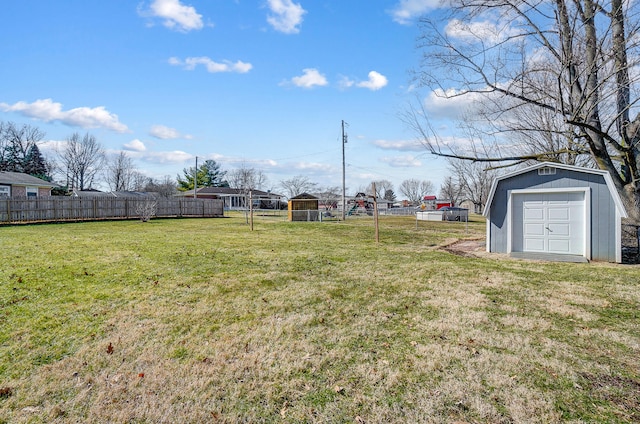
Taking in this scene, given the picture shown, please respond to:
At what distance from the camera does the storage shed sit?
2398 cm

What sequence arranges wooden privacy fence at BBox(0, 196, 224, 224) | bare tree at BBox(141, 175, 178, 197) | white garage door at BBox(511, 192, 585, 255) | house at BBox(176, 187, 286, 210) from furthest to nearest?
bare tree at BBox(141, 175, 178, 197)
house at BBox(176, 187, 286, 210)
wooden privacy fence at BBox(0, 196, 224, 224)
white garage door at BBox(511, 192, 585, 255)

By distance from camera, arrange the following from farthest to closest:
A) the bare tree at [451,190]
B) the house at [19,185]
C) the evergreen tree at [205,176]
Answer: the bare tree at [451,190] < the evergreen tree at [205,176] < the house at [19,185]

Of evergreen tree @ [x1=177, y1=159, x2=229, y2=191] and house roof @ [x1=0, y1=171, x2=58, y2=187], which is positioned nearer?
house roof @ [x1=0, y1=171, x2=58, y2=187]

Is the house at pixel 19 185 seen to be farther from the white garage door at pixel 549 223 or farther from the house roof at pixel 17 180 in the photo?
the white garage door at pixel 549 223

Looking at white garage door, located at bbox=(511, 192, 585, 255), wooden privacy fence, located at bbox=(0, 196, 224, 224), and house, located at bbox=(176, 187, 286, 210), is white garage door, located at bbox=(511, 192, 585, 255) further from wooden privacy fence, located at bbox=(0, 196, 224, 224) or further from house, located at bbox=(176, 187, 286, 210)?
house, located at bbox=(176, 187, 286, 210)

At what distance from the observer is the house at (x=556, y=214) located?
8.77 m

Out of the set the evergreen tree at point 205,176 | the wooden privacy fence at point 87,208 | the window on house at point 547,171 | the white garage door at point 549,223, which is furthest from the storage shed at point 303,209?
the evergreen tree at point 205,176

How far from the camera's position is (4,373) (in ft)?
9.51

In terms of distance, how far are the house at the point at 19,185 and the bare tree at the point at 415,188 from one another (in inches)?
2736

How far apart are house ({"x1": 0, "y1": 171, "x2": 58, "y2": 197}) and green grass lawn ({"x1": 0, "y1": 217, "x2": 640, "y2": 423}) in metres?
24.8

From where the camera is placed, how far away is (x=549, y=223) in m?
9.76

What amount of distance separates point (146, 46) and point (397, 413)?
12.1m

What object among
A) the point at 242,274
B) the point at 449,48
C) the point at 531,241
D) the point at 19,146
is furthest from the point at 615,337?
the point at 19,146

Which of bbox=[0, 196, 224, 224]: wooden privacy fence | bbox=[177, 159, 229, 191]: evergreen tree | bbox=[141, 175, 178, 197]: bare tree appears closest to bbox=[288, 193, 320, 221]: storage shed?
bbox=[0, 196, 224, 224]: wooden privacy fence
